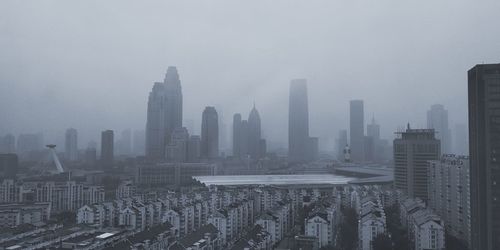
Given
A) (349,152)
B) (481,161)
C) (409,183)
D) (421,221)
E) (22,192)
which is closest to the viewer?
(481,161)

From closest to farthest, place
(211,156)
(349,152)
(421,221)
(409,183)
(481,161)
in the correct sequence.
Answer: (481,161), (421,221), (409,183), (211,156), (349,152)

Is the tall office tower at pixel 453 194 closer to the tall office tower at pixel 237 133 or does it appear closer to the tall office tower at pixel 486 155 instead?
the tall office tower at pixel 486 155

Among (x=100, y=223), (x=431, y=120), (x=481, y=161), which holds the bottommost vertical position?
(x=100, y=223)

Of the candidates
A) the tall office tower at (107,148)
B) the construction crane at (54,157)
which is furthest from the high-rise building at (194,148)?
the construction crane at (54,157)

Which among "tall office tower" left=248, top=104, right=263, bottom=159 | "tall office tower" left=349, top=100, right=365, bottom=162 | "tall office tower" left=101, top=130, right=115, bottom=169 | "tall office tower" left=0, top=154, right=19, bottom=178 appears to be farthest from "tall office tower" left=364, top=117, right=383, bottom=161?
"tall office tower" left=0, top=154, right=19, bottom=178

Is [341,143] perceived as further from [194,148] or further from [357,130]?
[194,148]

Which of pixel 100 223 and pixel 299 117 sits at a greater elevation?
Result: pixel 299 117

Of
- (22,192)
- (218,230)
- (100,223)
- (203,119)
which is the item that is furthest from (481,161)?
(203,119)

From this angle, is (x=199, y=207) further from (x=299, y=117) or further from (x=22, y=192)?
(x=299, y=117)
